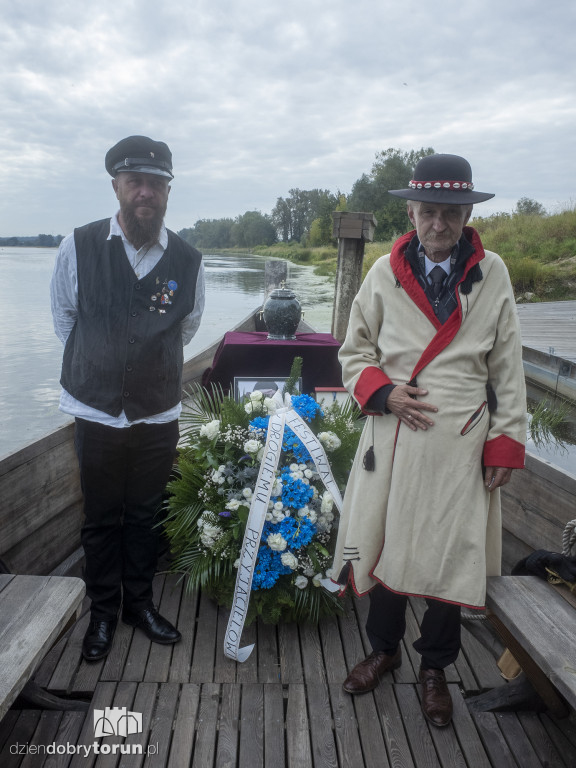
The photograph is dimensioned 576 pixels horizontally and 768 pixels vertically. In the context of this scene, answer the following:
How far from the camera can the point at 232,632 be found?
2.19m

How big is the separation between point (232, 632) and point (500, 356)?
1423 millimetres

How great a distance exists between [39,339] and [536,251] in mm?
14032

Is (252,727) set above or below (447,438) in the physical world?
below

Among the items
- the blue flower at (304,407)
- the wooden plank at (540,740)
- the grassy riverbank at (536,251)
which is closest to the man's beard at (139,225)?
the blue flower at (304,407)

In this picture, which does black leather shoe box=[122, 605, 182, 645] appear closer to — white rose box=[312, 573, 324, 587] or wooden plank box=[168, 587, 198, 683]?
wooden plank box=[168, 587, 198, 683]

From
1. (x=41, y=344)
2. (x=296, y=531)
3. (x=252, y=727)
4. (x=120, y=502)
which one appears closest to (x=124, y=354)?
(x=120, y=502)

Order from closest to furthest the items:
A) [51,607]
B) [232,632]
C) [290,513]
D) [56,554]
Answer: [51,607]
[232,632]
[290,513]
[56,554]

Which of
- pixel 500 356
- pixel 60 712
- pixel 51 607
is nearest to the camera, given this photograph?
pixel 51 607

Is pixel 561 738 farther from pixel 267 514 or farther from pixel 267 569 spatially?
pixel 267 514

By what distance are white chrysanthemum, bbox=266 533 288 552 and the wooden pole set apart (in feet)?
9.70

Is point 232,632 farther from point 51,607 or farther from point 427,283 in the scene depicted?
point 427,283

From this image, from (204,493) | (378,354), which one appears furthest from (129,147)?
(204,493)

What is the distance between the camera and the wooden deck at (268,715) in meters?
1.80

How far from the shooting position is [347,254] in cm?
500
